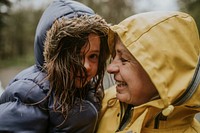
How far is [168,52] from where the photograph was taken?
1751 mm

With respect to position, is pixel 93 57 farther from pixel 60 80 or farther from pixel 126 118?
pixel 126 118

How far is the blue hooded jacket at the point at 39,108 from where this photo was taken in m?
1.79

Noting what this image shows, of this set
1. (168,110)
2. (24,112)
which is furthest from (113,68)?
(24,112)

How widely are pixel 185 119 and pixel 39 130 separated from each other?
770 millimetres

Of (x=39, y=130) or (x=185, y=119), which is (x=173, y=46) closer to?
(x=185, y=119)

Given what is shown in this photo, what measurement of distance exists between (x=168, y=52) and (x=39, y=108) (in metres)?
0.70

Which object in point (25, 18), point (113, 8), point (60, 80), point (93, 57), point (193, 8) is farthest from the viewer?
point (25, 18)

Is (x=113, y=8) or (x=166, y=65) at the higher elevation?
(x=166, y=65)

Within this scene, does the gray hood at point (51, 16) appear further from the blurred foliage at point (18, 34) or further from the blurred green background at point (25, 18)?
the blurred foliage at point (18, 34)

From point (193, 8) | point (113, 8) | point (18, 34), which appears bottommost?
point (18, 34)

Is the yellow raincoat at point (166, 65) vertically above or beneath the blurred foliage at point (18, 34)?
above

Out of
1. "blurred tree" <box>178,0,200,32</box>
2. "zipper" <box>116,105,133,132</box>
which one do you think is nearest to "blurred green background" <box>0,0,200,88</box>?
"blurred tree" <box>178,0,200,32</box>

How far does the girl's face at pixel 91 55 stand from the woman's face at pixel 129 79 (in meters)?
0.10

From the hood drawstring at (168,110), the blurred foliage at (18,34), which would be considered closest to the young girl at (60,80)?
the hood drawstring at (168,110)
